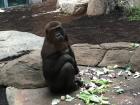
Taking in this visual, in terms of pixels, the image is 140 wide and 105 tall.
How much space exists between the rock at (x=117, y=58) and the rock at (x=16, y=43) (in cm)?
144

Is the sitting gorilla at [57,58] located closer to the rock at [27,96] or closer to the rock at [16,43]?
the rock at [27,96]

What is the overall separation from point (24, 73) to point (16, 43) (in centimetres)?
160

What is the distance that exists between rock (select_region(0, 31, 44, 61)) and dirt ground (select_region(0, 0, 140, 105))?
119 centimetres

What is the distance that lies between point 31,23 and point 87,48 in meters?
4.15

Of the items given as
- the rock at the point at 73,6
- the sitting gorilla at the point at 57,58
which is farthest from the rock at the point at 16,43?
the rock at the point at 73,6

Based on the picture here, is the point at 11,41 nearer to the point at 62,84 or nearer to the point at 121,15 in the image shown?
the point at 62,84

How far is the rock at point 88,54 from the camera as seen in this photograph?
665cm

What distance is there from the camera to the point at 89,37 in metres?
8.84

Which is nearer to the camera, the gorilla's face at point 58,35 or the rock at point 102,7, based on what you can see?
the gorilla's face at point 58,35

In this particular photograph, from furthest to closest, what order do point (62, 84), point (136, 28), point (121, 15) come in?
1. point (121, 15)
2. point (136, 28)
3. point (62, 84)

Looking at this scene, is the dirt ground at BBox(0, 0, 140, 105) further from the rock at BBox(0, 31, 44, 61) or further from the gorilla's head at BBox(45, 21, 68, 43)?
the gorilla's head at BBox(45, 21, 68, 43)

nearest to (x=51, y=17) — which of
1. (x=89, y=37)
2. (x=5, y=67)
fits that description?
(x=89, y=37)

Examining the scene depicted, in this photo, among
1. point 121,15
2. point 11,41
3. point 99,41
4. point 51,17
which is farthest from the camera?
point 51,17

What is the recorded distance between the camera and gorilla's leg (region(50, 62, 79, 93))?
5.09 metres
